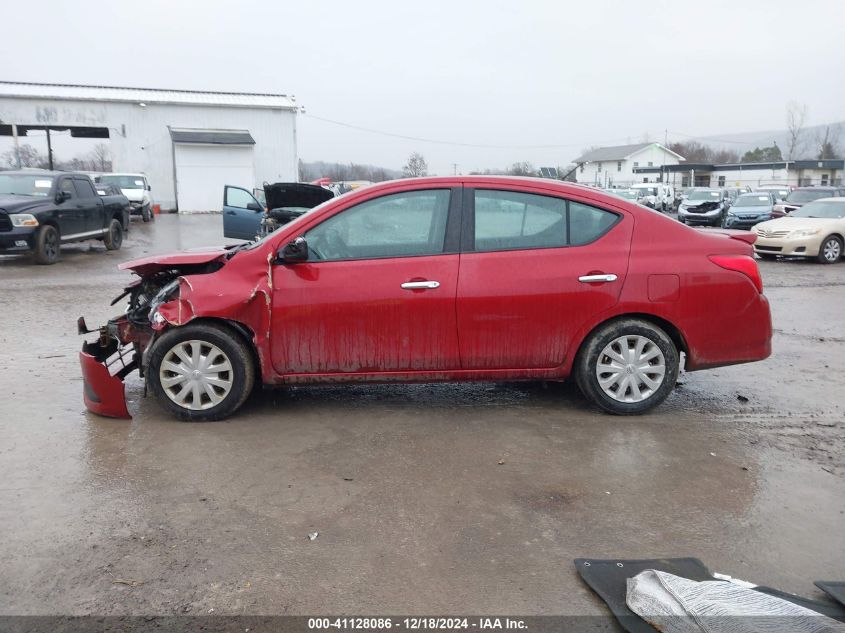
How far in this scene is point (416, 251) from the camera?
491 centimetres

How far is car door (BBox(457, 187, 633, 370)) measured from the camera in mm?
4863

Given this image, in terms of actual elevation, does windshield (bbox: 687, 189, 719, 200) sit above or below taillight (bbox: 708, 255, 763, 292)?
above

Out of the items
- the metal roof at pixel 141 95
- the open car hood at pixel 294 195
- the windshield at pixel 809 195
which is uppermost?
the metal roof at pixel 141 95

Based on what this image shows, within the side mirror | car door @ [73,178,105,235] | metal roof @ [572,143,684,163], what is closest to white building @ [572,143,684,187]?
metal roof @ [572,143,684,163]

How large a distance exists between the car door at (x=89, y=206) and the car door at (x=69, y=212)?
10 centimetres

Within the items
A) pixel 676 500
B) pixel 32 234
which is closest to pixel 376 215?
pixel 676 500

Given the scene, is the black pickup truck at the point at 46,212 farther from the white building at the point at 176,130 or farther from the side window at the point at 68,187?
the white building at the point at 176,130

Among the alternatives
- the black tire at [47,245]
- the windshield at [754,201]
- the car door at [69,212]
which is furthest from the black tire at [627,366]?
the windshield at [754,201]

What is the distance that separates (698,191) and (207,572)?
95.3 feet

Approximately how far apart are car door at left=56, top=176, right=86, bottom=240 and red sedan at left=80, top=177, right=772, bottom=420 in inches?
436

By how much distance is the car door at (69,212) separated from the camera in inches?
576

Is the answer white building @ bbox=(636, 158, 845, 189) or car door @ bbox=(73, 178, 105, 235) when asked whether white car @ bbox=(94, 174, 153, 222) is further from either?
white building @ bbox=(636, 158, 845, 189)

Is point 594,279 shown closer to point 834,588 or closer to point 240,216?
point 834,588

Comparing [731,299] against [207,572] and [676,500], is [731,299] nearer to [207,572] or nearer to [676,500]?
[676,500]
